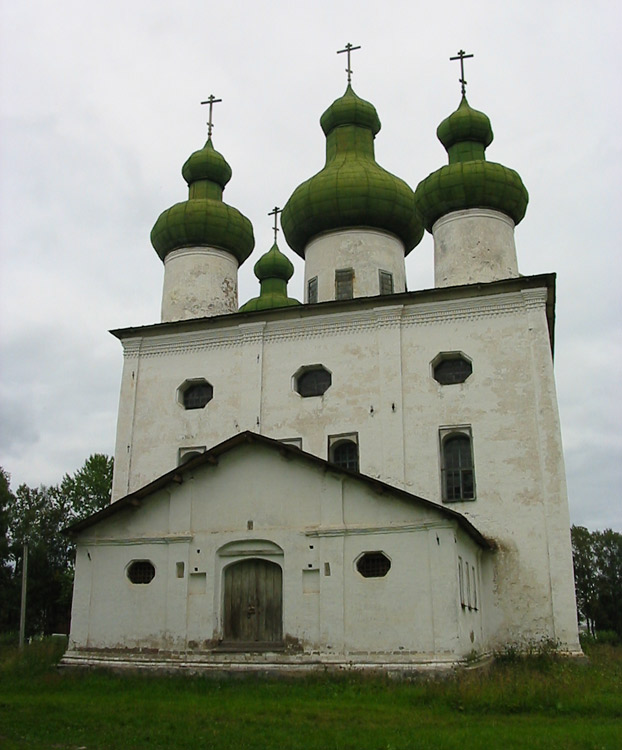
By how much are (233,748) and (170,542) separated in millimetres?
6357

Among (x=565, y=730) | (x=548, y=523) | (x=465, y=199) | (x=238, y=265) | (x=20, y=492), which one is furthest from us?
(x=20, y=492)

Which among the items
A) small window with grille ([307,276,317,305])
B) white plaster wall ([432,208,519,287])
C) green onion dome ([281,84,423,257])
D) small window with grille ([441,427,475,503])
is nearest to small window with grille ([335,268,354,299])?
small window with grille ([307,276,317,305])

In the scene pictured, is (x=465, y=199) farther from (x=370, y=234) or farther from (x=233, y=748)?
(x=233, y=748)

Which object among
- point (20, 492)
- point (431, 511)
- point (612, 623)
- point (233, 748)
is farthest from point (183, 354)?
point (612, 623)

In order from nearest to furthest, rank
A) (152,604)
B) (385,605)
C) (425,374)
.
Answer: (385,605) → (152,604) → (425,374)

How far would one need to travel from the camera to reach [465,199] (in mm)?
18656

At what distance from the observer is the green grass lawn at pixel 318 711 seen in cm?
810

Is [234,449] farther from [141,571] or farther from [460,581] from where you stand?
[460,581]

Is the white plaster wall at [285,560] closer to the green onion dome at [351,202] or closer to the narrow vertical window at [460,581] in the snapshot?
the narrow vertical window at [460,581]

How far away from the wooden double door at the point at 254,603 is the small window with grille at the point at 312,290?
817 centimetres

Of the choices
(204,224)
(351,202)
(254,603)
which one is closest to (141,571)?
(254,603)

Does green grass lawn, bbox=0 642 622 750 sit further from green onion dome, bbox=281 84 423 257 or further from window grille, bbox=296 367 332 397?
green onion dome, bbox=281 84 423 257

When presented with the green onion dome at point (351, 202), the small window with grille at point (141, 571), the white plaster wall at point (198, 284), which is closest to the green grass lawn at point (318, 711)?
the small window with grille at point (141, 571)

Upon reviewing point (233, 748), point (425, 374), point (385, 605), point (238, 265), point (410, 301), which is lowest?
point (233, 748)
